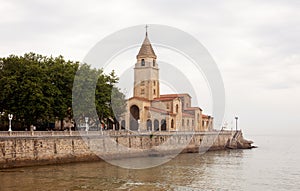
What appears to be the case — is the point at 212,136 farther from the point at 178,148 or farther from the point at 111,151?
the point at 111,151

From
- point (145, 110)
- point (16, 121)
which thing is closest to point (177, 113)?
point (145, 110)

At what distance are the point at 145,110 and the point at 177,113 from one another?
9.01 metres

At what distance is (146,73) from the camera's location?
294 feet

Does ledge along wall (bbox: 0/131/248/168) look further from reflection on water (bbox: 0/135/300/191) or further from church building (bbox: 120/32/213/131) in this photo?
church building (bbox: 120/32/213/131)

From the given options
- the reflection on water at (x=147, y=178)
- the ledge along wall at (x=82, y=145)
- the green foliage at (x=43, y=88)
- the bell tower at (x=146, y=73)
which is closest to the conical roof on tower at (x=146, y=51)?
the bell tower at (x=146, y=73)

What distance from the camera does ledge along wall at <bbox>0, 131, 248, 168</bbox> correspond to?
136 feet

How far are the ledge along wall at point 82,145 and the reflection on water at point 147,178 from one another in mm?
1596

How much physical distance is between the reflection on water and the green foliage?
806cm

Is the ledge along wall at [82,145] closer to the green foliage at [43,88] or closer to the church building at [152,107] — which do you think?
the green foliage at [43,88]

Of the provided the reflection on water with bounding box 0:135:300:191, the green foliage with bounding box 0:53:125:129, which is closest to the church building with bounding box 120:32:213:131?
the green foliage with bounding box 0:53:125:129

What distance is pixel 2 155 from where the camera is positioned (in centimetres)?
4009

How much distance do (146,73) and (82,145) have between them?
138ft

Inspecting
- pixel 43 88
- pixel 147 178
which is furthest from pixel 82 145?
pixel 147 178

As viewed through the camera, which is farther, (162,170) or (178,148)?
(178,148)
